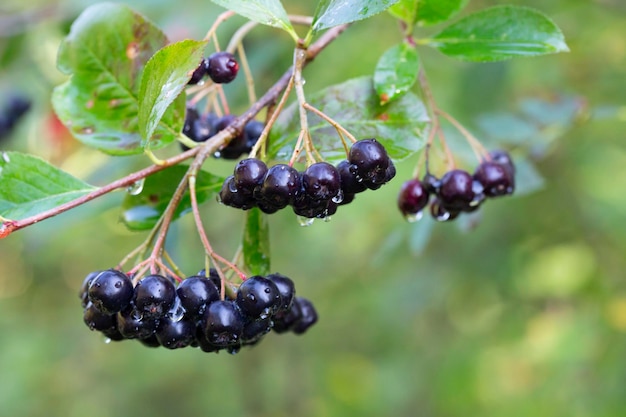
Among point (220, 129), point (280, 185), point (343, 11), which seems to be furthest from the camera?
point (220, 129)

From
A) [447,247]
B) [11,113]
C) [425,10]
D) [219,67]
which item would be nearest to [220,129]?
[219,67]

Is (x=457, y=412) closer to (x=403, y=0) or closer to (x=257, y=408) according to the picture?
(x=257, y=408)

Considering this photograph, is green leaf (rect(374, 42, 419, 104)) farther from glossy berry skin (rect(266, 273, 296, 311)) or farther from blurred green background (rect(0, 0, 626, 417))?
blurred green background (rect(0, 0, 626, 417))

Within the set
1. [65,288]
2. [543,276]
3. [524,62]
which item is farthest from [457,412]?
[65,288]

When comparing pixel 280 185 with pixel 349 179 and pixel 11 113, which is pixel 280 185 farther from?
pixel 11 113

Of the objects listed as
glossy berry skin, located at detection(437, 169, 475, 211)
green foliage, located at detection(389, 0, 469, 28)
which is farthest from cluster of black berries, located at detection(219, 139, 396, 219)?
green foliage, located at detection(389, 0, 469, 28)

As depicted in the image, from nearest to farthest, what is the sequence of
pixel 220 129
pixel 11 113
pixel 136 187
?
pixel 136 187 < pixel 220 129 < pixel 11 113
